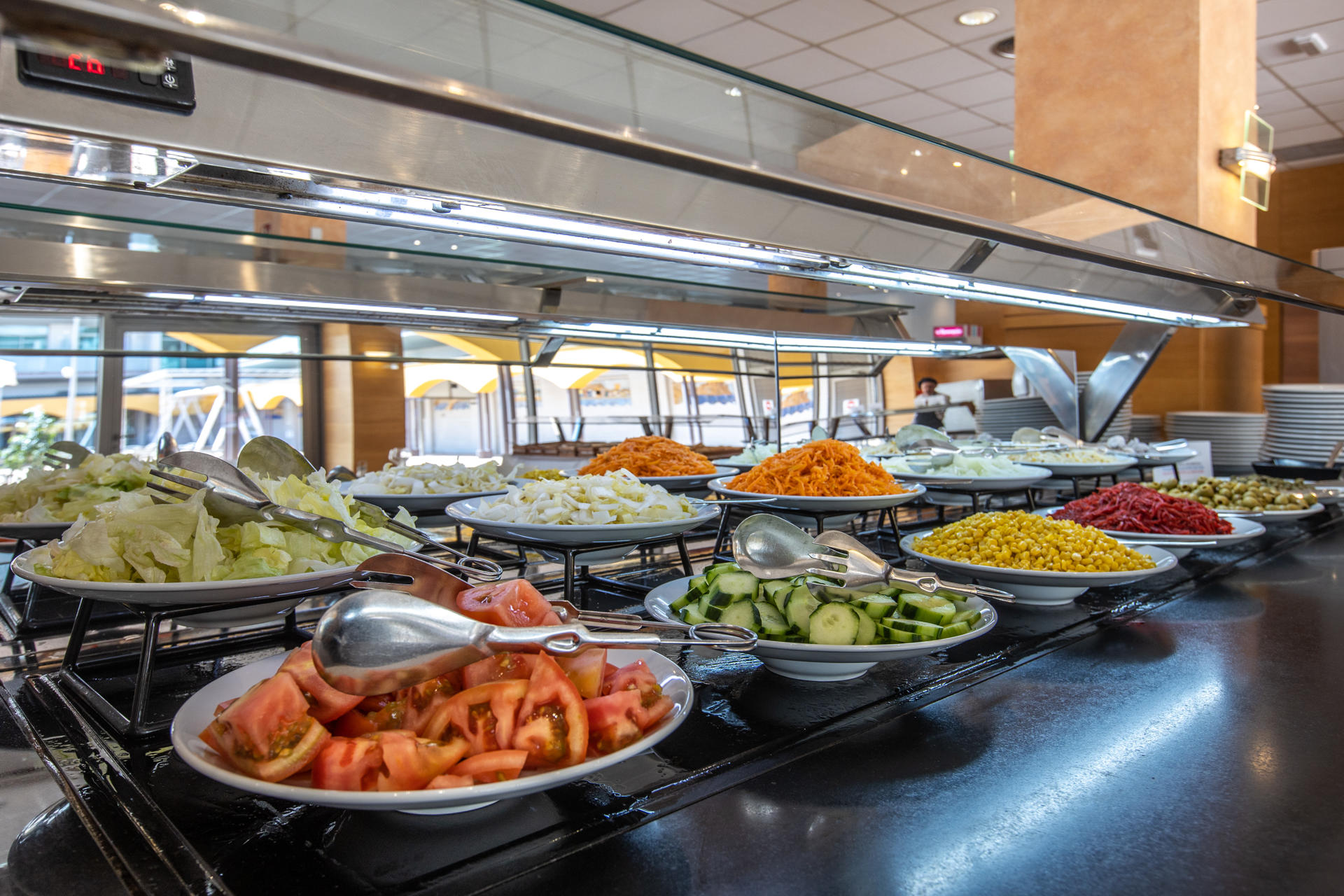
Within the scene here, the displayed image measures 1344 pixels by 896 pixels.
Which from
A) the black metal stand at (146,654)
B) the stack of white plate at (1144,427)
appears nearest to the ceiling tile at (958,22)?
the stack of white plate at (1144,427)

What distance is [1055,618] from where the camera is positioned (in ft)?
3.96

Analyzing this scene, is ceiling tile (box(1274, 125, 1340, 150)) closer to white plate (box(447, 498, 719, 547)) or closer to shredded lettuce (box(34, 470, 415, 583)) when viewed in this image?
white plate (box(447, 498, 719, 547))

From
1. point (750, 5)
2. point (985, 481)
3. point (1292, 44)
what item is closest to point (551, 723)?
point (985, 481)

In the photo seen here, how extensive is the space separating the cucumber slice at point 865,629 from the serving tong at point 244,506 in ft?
1.20

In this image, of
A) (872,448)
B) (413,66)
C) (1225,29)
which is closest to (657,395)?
(872,448)

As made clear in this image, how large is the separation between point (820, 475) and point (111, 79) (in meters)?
1.06

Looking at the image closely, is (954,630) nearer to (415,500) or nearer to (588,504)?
(588,504)

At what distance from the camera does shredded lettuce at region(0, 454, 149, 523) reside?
3.65 ft

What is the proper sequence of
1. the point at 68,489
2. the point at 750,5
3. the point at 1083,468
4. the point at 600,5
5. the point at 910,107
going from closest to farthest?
the point at 68,489 → the point at 1083,468 → the point at 750,5 → the point at 600,5 → the point at 910,107

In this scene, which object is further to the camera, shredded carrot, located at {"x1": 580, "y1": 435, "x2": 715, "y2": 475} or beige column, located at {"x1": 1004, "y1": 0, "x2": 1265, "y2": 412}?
beige column, located at {"x1": 1004, "y1": 0, "x2": 1265, "y2": 412}

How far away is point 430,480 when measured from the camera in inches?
57.2

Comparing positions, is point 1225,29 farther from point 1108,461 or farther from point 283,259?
point 283,259

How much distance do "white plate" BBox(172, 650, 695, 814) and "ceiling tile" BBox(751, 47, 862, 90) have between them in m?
4.56

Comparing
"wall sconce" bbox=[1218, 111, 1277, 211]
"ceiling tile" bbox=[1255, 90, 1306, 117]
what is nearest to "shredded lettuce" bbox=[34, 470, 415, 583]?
"wall sconce" bbox=[1218, 111, 1277, 211]
